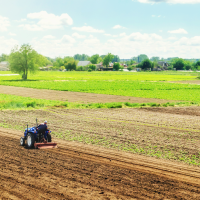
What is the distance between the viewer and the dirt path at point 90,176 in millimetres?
9336

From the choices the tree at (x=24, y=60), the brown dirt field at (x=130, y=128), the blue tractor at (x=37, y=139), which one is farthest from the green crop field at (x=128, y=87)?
the blue tractor at (x=37, y=139)

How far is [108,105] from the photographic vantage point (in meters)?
32.3

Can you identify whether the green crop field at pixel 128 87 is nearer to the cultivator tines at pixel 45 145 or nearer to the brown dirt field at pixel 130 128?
the brown dirt field at pixel 130 128

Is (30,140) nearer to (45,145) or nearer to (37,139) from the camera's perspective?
(37,139)

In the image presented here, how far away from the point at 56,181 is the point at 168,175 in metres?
4.49

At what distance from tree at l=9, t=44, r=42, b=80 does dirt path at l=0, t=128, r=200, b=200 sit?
78.8m

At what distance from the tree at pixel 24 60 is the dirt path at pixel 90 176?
7883 cm

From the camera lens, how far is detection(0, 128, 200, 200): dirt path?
30.6ft

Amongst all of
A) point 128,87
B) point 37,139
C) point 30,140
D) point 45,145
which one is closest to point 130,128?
point 45,145

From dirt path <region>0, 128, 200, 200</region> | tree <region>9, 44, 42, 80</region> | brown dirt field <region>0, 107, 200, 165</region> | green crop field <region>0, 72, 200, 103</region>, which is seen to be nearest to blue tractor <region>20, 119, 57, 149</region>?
dirt path <region>0, 128, 200, 200</region>

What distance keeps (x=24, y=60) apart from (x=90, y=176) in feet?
274

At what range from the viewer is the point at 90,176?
1083cm

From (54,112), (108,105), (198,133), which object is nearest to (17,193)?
(198,133)

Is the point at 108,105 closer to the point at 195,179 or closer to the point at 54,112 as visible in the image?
the point at 54,112
